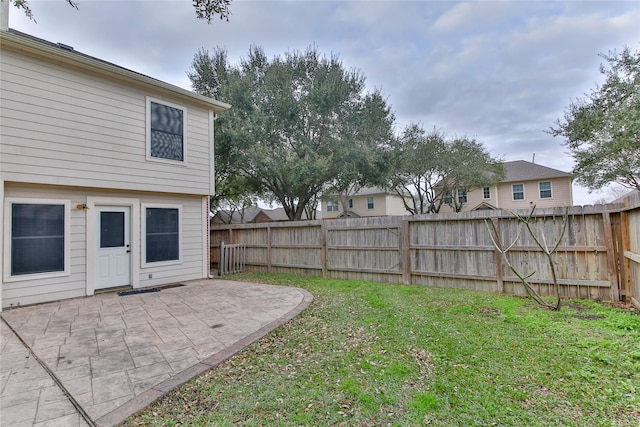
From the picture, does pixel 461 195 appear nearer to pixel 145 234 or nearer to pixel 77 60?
pixel 145 234

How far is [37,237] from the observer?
5.79 m

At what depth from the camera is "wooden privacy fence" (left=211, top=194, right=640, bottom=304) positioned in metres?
4.95

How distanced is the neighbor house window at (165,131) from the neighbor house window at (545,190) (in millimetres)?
22382

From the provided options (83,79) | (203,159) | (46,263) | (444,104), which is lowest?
(46,263)

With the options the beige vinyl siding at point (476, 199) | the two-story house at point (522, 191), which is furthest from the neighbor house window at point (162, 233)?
the beige vinyl siding at point (476, 199)

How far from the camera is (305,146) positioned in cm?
1339

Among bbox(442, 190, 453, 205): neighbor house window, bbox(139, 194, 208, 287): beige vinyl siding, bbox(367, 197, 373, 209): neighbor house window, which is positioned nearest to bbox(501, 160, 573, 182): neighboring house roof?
bbox(442, 190, 453, 205): neighbor house window

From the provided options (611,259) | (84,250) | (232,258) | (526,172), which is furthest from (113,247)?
(526,172)

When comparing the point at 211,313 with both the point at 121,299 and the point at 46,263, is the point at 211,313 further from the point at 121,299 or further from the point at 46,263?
the point at 46,263

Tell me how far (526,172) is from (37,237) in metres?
25.4

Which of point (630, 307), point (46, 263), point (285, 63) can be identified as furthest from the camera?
point (285, 63)

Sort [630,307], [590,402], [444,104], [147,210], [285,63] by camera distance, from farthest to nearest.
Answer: [444,104] → [285,63] → [147,210] → [630,307] → [590,402]

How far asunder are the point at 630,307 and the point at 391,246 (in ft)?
13.5

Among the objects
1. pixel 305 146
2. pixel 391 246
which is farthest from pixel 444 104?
pixel 391 246
